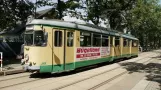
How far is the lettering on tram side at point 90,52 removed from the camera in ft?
54.8

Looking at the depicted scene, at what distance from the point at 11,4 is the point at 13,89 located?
17.9 metres

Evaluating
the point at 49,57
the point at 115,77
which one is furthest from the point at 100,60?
the point at 49,57

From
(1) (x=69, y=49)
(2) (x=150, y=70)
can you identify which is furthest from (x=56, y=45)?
(2) (x=150, y=70)

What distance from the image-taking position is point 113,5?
39.7m

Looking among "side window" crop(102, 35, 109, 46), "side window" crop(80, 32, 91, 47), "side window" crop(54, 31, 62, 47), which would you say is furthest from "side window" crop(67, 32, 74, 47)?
"side window" crop(102, 35, 109, 46)

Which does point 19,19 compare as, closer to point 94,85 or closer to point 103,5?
point 103,5

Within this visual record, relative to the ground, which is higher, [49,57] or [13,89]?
[49,57]

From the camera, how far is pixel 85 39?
17625 mm

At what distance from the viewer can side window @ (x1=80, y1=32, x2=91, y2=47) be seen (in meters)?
16.9

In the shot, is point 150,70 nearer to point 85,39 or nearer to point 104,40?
point 104,40

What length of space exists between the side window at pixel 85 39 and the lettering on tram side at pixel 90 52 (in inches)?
10.3

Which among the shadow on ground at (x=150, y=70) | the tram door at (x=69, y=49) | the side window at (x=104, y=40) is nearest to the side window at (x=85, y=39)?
the tram door at (x=69, y=49)

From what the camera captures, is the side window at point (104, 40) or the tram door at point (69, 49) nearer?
the tram door at point (69, 49)

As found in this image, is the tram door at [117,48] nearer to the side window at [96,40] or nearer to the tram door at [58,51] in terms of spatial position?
the side window at [96,40]
